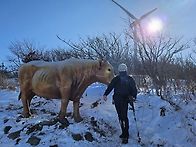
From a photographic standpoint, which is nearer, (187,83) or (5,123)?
(5,123)

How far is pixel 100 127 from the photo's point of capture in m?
9.48

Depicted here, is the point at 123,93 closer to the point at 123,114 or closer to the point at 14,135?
the point at 123,114

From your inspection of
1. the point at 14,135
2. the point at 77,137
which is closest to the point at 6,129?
the point at 14,135

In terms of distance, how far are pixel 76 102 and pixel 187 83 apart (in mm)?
4825

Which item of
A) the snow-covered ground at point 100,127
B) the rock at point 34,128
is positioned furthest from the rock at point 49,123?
the rock at point 34,128

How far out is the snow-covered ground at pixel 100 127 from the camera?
8.49 metres

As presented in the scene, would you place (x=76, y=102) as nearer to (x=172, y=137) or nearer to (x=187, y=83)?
(x=172, y=137)

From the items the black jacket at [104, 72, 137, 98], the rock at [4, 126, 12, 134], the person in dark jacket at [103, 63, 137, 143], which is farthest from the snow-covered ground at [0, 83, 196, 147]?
the black jacket at [104, 72, 137, 98]

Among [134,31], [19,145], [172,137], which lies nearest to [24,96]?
[19,145]

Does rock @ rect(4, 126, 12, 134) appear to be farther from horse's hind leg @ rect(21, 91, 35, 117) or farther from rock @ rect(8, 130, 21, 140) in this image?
horse's hind leg @ rect(21, 91, 35, 117)

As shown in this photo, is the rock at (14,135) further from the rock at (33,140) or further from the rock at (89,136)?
the rock at (89,136)

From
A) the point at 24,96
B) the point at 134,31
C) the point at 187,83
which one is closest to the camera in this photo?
the point at 24,96

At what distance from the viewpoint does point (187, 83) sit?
12.6 metres

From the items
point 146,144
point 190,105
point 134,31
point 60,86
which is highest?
point 134,31
